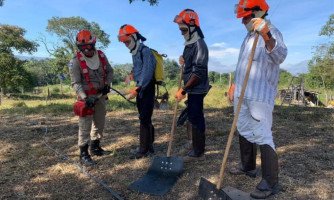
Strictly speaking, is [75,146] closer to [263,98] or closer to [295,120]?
[263,98]

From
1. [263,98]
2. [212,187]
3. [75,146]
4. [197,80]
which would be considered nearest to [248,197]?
[212,187]

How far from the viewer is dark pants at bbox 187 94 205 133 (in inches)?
193

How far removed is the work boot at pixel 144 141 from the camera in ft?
17.6

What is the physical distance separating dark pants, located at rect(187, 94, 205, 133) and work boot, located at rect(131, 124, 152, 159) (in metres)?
0.79

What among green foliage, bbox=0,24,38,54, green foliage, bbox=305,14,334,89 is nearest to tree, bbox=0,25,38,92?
green foliage, bbox=0,24,38,54

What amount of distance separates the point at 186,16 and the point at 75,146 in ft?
10.5

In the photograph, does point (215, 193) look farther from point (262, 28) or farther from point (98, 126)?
point (98, 126)

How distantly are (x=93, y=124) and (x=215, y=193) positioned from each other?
274 cm

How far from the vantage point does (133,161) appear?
5.32 meters

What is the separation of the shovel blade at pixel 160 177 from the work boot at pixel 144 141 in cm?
75

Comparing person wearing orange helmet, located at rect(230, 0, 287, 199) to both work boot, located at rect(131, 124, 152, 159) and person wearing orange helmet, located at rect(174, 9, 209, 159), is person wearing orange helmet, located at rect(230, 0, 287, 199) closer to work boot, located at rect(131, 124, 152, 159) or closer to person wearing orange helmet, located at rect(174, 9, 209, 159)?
person wearing orange helmet, located at rect(174, 9, 209, 159)

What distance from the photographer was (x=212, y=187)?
3619mm

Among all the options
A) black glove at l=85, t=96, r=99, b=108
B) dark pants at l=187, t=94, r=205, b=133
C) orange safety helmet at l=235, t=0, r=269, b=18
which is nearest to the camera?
orange safety helmet at l=235, t=0, r=269, b=18

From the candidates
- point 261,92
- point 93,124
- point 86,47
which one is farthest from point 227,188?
point 86,47
